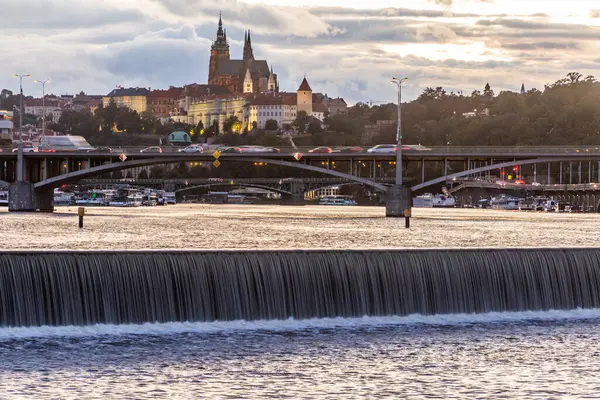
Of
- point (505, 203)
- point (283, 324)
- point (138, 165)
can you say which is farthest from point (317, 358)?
point (505, 203)

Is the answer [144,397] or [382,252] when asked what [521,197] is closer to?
[382,252]

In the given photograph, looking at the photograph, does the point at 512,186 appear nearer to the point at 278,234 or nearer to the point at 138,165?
the point at 138,165

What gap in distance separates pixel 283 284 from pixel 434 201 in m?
142

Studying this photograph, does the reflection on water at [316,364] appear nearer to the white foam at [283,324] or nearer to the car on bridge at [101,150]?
the white foam at [283,324]

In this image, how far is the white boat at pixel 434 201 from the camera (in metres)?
184

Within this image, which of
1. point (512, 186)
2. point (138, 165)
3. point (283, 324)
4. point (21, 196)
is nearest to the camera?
point (283, 324)

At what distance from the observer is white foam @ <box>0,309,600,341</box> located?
132 feet

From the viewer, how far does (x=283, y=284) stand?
4409 centimetres

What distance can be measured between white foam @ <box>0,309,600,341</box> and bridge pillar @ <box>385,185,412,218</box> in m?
68.0

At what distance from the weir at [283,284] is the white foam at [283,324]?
37 cm

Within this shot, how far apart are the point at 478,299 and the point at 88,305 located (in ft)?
45.2

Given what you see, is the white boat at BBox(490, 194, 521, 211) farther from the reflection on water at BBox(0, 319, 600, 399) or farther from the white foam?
the reflection on water at BBox(0, 319, 600, 399)

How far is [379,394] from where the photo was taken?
107 ft

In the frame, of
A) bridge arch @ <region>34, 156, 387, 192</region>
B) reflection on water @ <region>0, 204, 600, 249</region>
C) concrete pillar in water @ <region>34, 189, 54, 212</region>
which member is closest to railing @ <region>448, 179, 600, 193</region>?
bridge arch @ <region>34, 156, 387, 192</region>
